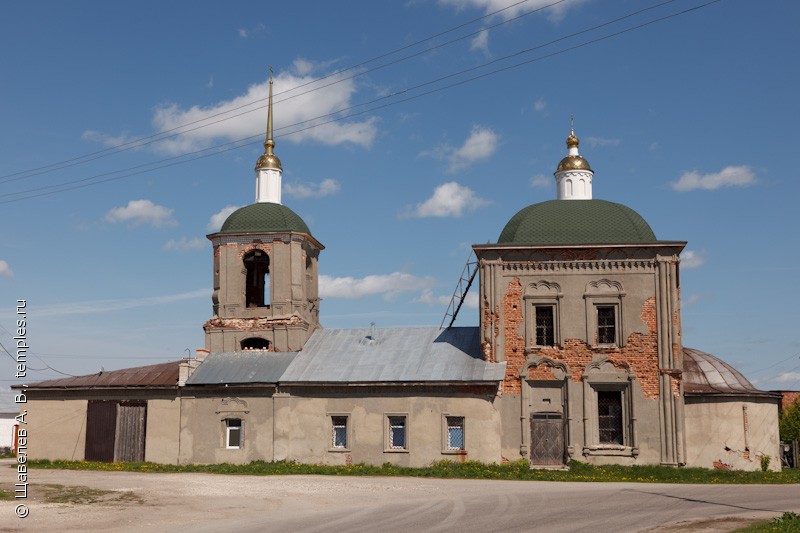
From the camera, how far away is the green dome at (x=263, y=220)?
33.6 m

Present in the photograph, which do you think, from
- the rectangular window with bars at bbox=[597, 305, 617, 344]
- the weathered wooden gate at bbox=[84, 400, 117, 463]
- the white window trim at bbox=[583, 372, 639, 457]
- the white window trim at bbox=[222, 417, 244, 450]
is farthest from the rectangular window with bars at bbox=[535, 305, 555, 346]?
the weathered wooden gate at bbox=[84, 400, 117, 463]

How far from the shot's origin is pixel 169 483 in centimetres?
2252

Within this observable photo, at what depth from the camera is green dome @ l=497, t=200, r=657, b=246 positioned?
29.2 m

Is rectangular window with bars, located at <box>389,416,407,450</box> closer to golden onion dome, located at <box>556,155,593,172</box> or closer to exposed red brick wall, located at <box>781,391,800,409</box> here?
golden onion dome, located at <box>556,155,593,172</box>

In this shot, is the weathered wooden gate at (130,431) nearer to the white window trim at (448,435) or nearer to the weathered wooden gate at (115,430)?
the weathered wooden gate at (115,430)

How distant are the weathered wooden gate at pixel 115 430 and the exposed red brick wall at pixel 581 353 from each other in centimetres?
1316

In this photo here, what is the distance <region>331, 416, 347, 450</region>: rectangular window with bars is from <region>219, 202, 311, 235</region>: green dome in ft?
26.2

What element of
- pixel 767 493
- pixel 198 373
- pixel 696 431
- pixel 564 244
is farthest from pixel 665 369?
pixel 198 373

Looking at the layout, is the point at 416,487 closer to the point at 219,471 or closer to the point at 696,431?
the point at 219,471

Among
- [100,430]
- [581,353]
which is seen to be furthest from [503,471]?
[100,430]

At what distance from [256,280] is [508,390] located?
1221 cm

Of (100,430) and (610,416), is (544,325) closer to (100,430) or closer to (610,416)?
(610,416)

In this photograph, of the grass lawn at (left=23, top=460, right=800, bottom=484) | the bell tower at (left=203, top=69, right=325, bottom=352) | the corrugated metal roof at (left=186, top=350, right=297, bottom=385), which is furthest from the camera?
the bell tower at (left=203, top=69, right=325, bottom=352)

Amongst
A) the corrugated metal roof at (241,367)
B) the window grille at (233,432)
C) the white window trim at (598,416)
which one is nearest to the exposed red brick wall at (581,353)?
the white window trim at (598,416)
